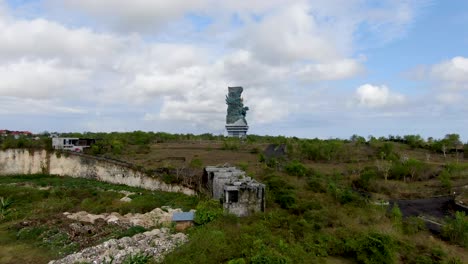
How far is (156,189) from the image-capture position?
2747 centimetres

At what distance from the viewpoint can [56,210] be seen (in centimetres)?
1961

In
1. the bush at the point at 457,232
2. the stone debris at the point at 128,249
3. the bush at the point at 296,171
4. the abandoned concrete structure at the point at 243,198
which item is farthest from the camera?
the bush at the point at 296,171

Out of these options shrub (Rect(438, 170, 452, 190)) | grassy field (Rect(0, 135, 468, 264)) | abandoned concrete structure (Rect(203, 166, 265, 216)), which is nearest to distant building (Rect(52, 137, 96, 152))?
grassy field (Rect(0, 135, 468, 264))

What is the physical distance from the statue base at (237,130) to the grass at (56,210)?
162 feet

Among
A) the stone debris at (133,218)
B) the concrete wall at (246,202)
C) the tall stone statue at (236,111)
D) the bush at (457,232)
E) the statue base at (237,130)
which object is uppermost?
the tall stone statue at (236,111)

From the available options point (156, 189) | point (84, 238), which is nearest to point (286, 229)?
point (84, 238)

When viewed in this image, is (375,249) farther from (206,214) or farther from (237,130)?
(237,130)

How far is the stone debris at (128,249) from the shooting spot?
11828 mm

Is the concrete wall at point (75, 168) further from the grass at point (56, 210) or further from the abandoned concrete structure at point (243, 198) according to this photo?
the abandoned concrete structure at point (243, 198)

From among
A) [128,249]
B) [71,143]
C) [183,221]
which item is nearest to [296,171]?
[183,221]

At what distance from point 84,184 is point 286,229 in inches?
813

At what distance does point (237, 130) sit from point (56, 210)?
202 feet

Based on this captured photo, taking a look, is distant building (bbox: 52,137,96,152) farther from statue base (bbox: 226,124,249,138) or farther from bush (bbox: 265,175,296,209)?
statue base (bbox: 226,124,249,138)

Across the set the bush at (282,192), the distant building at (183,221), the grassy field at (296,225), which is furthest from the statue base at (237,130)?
the distant building at (183,221)
